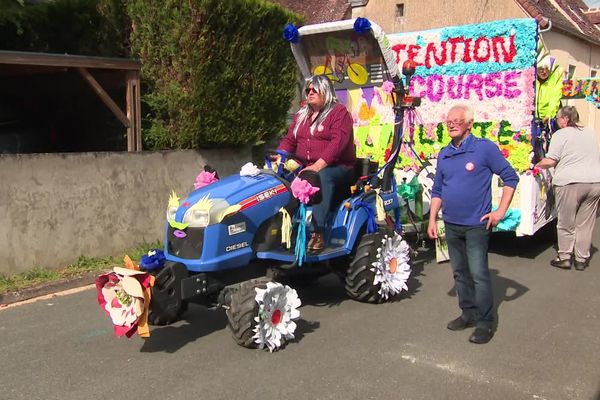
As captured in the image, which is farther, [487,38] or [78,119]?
[78,119]

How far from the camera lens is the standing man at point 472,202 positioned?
4.34 metres

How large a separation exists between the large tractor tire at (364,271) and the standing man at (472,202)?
2.61 ft

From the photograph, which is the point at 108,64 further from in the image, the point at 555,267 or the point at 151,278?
the point at 555,267

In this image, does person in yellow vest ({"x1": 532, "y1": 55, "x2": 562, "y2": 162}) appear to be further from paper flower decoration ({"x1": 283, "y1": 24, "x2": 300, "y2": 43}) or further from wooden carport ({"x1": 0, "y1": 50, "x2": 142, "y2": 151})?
wooden carport ({"x1": 0, "y1": 50, "x2": 142, "y2": 151})

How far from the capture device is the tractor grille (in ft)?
13.8

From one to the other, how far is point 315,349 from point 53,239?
380 cm

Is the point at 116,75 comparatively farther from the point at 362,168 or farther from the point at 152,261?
the point at 152,261

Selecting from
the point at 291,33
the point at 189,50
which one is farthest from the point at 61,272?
the point at 291,33

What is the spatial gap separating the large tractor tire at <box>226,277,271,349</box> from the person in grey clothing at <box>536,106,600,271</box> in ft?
13.9

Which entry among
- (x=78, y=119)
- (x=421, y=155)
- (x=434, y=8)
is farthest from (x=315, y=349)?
(x=434, y=8)

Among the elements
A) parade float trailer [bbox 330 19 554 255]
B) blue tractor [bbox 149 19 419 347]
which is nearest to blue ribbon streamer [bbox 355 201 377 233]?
blue tractor [bbox 149 19 419 347]

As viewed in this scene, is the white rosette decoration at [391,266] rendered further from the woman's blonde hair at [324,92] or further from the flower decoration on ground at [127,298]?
the flower decoration on ground at [127,298]

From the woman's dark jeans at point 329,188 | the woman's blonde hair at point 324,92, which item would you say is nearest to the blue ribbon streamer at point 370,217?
the woman's dark jeans at point 329,188

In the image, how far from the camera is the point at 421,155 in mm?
7945
